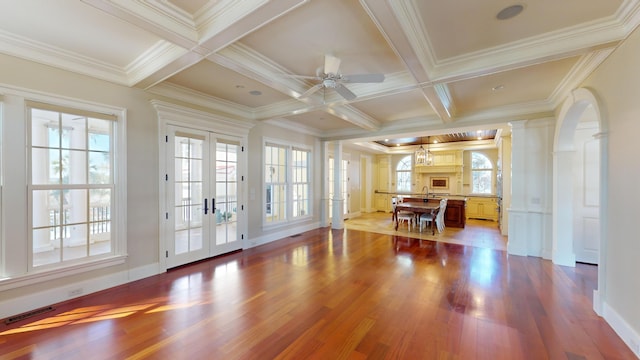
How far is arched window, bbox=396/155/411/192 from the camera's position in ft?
34.3

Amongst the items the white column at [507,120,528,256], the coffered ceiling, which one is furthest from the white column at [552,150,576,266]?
the coffered ceiling

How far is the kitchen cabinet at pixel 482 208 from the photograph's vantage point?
27.9 ft

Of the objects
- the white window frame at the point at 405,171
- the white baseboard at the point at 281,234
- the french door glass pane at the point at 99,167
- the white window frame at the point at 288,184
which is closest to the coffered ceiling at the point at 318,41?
the french door glass pane at the point at 99,167

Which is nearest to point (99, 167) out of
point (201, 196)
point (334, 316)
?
point (201, 196)

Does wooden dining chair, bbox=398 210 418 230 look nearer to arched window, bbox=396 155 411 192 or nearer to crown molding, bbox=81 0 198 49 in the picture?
arched window, bbox=396 155 411 192

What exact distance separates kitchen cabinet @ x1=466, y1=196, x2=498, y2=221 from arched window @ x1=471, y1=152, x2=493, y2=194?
0.57 meters

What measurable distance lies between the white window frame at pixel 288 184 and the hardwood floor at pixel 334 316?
1.69m

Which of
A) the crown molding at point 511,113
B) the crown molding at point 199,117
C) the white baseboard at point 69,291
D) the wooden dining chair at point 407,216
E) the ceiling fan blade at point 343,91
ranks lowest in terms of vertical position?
the white baseboard at point 69,291

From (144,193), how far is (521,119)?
6531 mm

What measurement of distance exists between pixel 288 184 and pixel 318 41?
3992mm

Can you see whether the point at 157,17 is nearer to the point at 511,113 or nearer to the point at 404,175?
the point at 511,113

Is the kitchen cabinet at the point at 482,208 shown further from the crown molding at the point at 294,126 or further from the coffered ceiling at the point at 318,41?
the crown molding at the point at 294,126

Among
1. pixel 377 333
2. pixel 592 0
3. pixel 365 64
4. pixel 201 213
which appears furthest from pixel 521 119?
pixel 201 213

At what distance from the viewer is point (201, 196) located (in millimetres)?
4344
